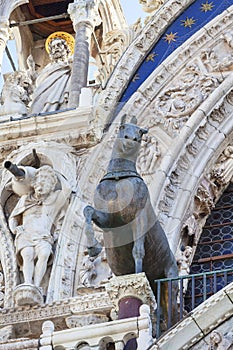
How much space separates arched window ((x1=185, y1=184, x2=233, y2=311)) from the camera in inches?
523

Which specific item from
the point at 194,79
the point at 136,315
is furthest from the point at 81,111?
the point at 136,315

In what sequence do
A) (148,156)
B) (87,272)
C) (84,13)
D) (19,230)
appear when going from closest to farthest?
(87,272) → (19,230) → (148,156) → (84,13)

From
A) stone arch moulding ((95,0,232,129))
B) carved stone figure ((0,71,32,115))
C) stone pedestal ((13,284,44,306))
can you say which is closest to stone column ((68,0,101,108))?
stone arch moulding ((95,0,232,129))

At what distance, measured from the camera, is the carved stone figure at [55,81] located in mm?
15727

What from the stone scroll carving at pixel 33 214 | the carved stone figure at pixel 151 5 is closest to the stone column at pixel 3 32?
the carved stone figure at pixel 151 5

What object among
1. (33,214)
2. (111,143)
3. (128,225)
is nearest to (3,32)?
(111,143)

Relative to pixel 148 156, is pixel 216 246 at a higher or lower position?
lower

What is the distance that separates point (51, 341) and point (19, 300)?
2.39 m

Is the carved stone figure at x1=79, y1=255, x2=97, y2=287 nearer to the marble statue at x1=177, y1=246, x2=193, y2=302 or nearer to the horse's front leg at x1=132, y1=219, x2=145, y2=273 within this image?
the marble statue at x1=177, y1=246, x2=193, y2=302

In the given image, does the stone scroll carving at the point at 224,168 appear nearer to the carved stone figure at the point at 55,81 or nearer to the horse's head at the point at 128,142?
the carved stone figure at the point at 55,81

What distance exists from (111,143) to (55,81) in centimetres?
216

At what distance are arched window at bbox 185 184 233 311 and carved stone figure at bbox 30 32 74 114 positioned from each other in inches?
103

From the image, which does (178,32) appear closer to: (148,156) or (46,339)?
(148,156)

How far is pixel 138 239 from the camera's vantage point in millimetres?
11234
